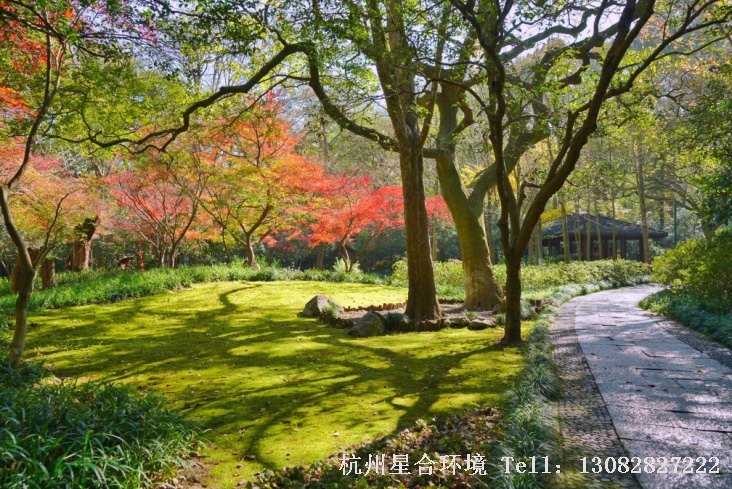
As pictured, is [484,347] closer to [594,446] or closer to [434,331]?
[434,331]

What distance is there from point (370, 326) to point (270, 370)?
245cm

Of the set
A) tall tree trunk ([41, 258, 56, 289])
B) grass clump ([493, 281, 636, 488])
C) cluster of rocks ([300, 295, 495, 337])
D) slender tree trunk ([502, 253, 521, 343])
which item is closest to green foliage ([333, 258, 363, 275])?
cluster of rocks ([300, 295, 495, 337])

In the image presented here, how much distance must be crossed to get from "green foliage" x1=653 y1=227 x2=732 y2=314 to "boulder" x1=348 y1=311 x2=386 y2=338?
19.1ft

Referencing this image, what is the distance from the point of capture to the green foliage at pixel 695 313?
648cm

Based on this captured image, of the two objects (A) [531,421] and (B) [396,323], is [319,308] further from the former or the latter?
(A) [531,421]

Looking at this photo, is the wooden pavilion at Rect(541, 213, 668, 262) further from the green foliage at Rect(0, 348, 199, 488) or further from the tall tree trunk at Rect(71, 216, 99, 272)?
the green foliage at Rect(0, 348, 199, 488)

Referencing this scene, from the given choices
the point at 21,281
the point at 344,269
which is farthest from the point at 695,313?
the point at 344,269

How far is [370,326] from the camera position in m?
7.49

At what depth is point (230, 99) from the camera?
29.2 feet

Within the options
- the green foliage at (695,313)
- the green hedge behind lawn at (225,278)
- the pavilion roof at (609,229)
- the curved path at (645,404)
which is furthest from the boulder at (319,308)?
the pavilion roof at (609,229)

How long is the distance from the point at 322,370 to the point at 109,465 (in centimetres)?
305

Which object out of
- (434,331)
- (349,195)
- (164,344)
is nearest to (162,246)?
(349,195)

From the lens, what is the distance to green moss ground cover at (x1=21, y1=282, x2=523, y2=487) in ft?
11.5

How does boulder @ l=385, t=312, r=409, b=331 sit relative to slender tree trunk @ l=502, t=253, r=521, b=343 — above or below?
below
